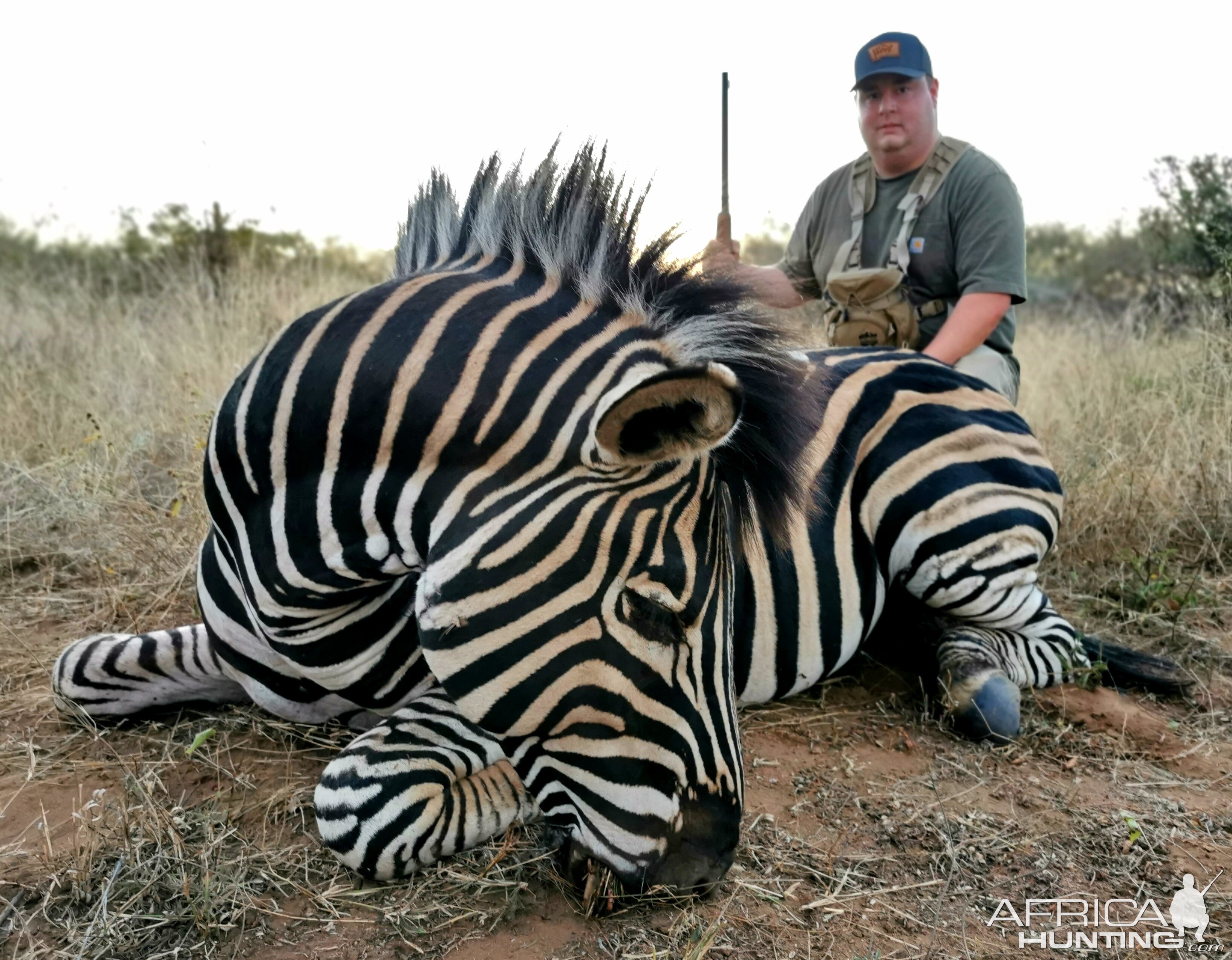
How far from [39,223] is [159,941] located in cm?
1098

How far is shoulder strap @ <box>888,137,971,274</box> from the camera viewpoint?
15.9 ft

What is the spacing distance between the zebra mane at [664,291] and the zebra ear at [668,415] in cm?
23

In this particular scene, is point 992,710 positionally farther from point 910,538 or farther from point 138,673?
point 138,673

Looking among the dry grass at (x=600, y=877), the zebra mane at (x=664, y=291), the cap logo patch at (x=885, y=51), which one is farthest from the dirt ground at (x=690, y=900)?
the cap logo patch at (x=885, y=51)

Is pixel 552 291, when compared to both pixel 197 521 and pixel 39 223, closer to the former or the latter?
pixel 197 521

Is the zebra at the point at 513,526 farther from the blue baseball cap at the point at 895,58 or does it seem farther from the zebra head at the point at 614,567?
the blue baseball cap at the point at 895,58

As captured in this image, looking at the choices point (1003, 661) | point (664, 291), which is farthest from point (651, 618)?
point (1003, 661)

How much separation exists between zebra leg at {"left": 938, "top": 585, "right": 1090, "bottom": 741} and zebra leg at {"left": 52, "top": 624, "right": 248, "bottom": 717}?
2.53m

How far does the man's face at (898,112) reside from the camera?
16.0 ft

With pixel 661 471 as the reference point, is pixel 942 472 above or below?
below

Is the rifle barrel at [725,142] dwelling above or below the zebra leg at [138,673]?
above

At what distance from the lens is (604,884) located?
2027 mm

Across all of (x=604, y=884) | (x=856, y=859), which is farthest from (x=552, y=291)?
(x=856, y=859)

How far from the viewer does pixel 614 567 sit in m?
1.86
